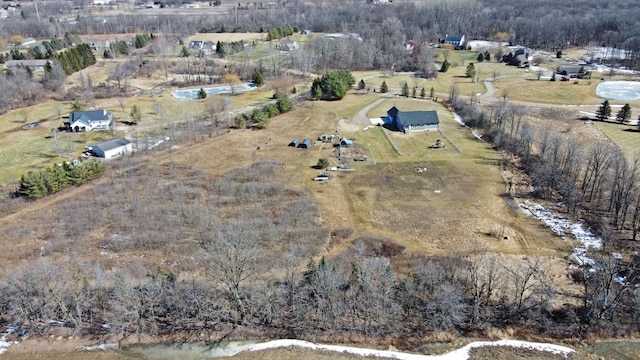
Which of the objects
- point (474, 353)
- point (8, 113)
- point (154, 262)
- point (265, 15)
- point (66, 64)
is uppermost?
point (265, 15)

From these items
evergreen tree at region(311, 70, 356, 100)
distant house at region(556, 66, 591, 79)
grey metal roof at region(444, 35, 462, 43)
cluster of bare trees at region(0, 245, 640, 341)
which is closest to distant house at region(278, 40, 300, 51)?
grey metal roof at region(444, 35, 462, 43)

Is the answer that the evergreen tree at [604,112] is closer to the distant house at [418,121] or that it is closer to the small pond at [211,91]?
the distant house at [418,121]

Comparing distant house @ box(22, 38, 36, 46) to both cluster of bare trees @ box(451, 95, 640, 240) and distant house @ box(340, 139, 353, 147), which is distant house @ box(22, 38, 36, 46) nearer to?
distant house @ box(340, 139, 353, 147)

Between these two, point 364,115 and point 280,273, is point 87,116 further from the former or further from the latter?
point 280,273

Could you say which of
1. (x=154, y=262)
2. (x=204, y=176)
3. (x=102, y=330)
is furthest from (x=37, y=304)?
(x=204, y=176)

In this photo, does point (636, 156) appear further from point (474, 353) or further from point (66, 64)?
point (66, 64)

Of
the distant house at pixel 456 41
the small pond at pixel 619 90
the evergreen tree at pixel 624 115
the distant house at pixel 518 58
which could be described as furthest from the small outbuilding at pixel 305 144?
the distant house at pixel 456 41
